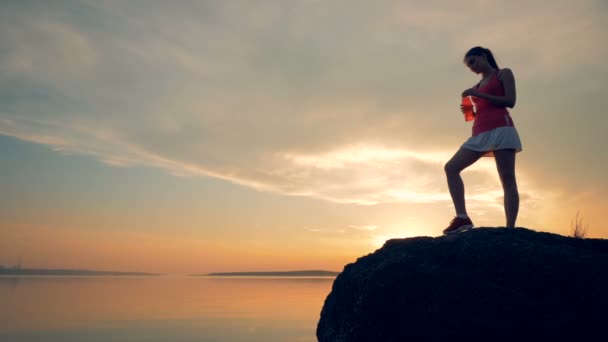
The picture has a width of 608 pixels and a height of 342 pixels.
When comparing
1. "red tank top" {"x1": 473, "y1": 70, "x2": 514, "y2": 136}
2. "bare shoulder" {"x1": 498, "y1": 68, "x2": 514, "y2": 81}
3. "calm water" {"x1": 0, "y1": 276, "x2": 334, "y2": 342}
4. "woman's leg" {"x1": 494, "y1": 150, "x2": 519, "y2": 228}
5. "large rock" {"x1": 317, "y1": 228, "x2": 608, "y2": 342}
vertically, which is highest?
"bare shoulder" {"x1": 498, "y1": 68, "x2": 514, "y2": 81}

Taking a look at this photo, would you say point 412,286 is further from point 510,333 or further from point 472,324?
point 510,333

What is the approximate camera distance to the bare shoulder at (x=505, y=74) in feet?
19.2

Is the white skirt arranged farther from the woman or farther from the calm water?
the calm water

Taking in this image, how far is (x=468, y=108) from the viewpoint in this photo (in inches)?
250

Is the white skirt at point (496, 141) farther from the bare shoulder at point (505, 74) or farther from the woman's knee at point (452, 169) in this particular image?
the bare shoulder at point (505, 74)

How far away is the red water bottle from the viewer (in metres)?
6.28

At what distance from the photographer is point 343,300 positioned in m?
5.50

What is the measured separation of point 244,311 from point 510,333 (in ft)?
101

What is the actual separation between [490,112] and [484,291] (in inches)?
101


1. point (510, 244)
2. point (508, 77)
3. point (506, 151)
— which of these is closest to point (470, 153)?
point (506, 151)

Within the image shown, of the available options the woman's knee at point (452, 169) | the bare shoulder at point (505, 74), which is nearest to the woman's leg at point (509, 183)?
the woman's knee at point (452, 169)

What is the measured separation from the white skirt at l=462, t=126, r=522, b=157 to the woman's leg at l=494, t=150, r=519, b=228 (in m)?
0.09

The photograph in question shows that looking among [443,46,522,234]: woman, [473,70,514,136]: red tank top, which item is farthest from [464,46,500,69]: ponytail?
[473,70,514,136]: red tank top

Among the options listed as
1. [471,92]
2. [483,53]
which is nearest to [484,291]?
[471,92]
